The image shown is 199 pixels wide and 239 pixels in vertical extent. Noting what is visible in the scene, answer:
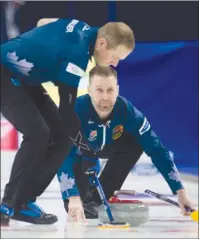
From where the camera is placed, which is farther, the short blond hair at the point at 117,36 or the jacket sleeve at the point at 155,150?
the jacket sleeve at the point at 155,150

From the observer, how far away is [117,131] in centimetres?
298

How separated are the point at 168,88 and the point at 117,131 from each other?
250 cm

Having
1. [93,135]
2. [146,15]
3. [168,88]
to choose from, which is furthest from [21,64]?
[146,15]

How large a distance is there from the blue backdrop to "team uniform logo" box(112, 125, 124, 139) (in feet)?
7.49

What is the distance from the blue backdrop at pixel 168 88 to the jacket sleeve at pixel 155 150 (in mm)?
2453

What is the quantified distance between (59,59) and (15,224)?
0.70 meters

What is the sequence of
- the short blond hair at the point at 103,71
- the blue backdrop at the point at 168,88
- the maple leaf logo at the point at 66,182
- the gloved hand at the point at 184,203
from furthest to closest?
the blue backdrop at the point at 168,88 < the short blond hair at the point at 103,71 < the gloved hand at the point at 184,203 < the maple leaf logo at the point at 66,182

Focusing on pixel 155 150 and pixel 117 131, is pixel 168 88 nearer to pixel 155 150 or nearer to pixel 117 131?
pixel 117 131

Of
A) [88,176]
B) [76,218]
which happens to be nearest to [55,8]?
[88,176]

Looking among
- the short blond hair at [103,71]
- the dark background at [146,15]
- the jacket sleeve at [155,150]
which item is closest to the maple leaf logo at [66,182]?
the jacket sleeve at [155,150]

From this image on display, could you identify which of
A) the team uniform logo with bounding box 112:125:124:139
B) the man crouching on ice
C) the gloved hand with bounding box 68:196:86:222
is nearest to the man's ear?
the man crouching on ice

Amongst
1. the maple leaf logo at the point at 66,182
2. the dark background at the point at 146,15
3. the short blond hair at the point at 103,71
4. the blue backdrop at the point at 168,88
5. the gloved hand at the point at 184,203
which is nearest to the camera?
the maple leaf logo at the point at 66,182

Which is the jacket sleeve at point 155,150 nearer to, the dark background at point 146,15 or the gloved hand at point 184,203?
the gloved hand at point 184,203

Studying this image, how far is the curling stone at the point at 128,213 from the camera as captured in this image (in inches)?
109
